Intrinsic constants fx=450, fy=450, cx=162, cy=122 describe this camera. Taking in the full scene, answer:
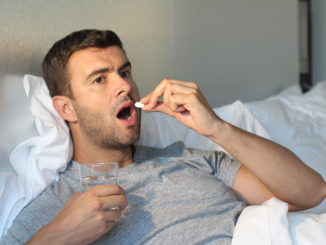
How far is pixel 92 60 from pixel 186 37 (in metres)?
0.80

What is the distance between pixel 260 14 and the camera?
2.46 meters

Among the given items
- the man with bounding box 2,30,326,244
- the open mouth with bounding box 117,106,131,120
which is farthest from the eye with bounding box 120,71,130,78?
the open mouth with bounding box 117,106,131,120

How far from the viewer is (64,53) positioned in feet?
4.58

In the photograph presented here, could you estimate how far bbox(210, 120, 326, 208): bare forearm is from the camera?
4.03 feet

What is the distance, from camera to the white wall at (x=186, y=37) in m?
1.46

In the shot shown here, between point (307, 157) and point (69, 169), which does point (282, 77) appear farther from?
point (69, 169)

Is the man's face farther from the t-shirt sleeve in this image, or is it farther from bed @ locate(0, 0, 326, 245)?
the t-shirt sleeve

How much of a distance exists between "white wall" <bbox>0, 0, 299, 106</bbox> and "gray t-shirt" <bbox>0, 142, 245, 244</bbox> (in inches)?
17.4

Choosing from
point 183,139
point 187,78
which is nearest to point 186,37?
point 187,78

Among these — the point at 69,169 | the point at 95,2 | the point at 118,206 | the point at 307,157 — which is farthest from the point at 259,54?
the point at 118,206

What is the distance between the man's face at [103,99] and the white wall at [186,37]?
0.65 ft

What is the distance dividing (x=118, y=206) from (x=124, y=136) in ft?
1.13

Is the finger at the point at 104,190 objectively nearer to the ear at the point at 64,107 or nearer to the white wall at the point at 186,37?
the ear at the point at 64,107

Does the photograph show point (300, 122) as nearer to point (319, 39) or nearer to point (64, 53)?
point (64, 53)
